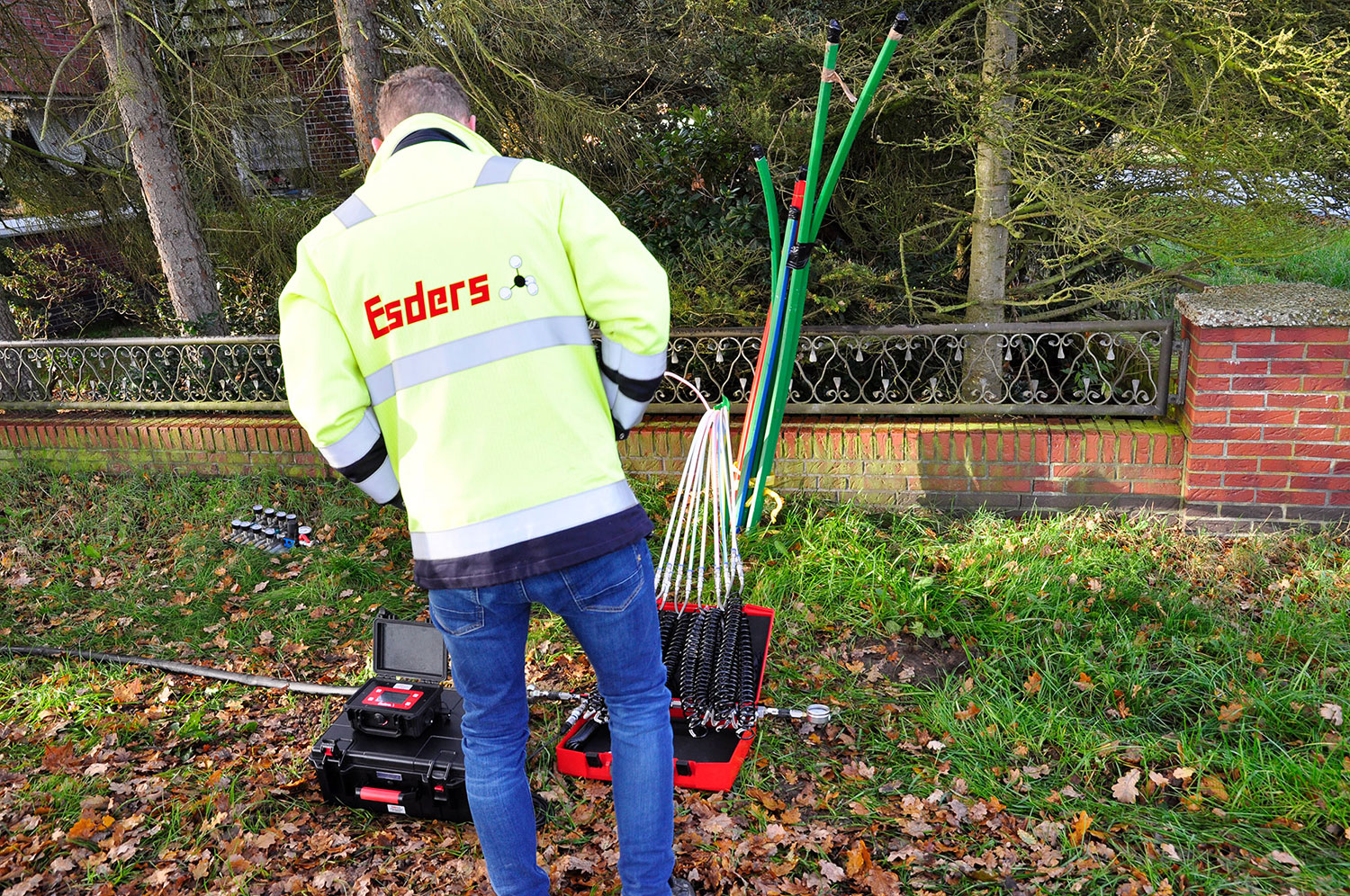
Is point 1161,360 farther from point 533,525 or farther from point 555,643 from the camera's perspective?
point 533,525

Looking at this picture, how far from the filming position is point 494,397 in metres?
2.03

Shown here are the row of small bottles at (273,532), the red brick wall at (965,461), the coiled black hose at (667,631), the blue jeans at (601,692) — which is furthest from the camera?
the row of small bottles at (273,532)

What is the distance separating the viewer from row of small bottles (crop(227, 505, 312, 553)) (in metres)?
4.97

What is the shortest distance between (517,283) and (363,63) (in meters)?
4.19

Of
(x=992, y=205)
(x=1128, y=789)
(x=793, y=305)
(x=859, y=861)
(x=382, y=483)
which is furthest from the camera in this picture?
(x=992, y=205)

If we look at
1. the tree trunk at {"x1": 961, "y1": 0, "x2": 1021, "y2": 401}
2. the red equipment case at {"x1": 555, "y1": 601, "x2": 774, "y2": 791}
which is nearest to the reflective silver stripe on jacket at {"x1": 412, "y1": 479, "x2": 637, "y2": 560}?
the red equipment case at {"x1": 555, "y1": 601, "x2": 774, "y2": 791}

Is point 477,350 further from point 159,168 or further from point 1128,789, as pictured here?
point 159,168

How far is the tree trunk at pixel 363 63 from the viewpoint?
533cm

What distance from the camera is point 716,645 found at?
3.41 m

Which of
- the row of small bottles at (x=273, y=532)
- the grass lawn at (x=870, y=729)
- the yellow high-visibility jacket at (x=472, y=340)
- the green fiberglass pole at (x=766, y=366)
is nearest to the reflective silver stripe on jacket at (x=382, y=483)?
the yellow high-visibility jacket at (x=472, y=340)

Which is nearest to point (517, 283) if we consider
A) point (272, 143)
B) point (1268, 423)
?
point (1268, 423)

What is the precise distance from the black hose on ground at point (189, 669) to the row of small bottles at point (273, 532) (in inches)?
40.3

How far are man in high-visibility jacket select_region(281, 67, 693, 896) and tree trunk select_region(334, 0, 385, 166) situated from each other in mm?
3539

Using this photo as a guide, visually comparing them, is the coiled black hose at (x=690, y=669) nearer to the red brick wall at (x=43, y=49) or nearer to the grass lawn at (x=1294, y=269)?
the grass lawn at (x=1294, y=269)
